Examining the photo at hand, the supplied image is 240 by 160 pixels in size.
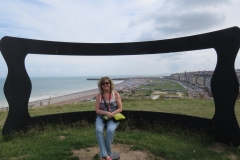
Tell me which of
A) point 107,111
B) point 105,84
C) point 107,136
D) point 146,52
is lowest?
point 107,136

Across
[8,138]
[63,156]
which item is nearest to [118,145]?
[63,156]

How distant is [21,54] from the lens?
17.0ft

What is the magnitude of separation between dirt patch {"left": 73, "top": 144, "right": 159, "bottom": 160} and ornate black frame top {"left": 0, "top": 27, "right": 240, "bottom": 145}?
6.38ft

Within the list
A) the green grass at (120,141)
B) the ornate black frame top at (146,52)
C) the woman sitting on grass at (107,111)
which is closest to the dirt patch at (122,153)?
the green grass at (120,141)

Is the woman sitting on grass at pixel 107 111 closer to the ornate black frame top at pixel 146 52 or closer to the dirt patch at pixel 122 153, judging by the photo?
the dirt patch at pixel 122 153

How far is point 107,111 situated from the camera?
342cm

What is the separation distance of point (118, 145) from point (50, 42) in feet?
11.5

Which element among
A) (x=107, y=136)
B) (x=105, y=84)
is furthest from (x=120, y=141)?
(x=105, y=84)

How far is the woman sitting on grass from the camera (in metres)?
3.19

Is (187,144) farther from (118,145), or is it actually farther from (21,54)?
(21,54)

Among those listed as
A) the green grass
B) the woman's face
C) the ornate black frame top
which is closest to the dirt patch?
the green grass

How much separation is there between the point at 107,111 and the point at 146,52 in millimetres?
2767

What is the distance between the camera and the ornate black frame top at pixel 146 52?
419 cm

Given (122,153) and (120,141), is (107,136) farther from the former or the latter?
(120,141)
